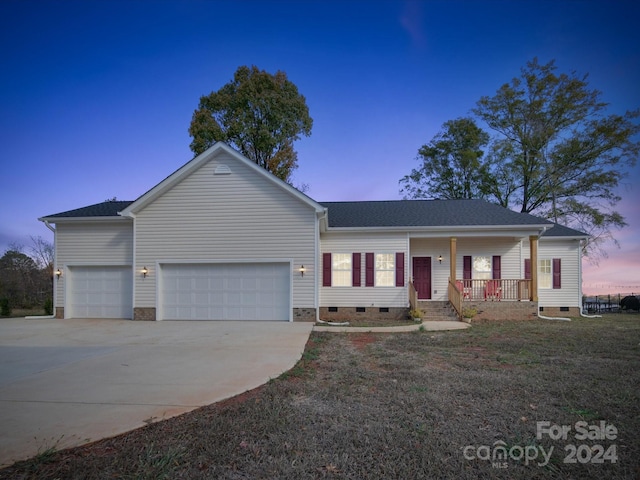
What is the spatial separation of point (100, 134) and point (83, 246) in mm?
6410

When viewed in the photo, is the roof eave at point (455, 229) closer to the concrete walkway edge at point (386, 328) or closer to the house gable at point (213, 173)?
the house gable at point (213, 173)

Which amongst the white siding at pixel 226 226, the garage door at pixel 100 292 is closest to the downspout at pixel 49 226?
the garage door at pixel 100 292

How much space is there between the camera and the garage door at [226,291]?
12.5 m

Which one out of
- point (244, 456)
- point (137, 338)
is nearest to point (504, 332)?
point (244, 456)

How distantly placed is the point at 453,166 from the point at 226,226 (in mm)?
21171

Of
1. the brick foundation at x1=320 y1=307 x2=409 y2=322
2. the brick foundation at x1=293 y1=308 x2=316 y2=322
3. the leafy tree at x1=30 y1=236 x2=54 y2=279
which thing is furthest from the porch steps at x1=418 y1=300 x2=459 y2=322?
the leafy tree at x1=30 y1=236 x2=54 y2=279

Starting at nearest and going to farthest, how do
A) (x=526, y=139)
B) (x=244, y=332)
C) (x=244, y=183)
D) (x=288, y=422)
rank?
(x=288, y=422) < (x=244, y=332) < (x=244, y=183) < (x=526, y=139)

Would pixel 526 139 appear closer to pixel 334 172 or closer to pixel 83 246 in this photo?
pixel 334 172

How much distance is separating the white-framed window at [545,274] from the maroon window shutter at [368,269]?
28.5ft

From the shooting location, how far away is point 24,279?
67.3 feet

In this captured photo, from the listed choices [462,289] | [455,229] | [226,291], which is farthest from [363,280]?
[226,291]

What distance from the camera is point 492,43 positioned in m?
15.5

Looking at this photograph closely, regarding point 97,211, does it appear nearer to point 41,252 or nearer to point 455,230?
point 41,252

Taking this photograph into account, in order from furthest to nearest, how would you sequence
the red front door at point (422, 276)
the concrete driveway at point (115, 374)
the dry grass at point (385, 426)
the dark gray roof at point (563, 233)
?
the dark gray roof at point (563, 233)
the red front door at point (422, 276)
the concrete driveway at point (115, 374)
the dry grass at point (385, 426)
